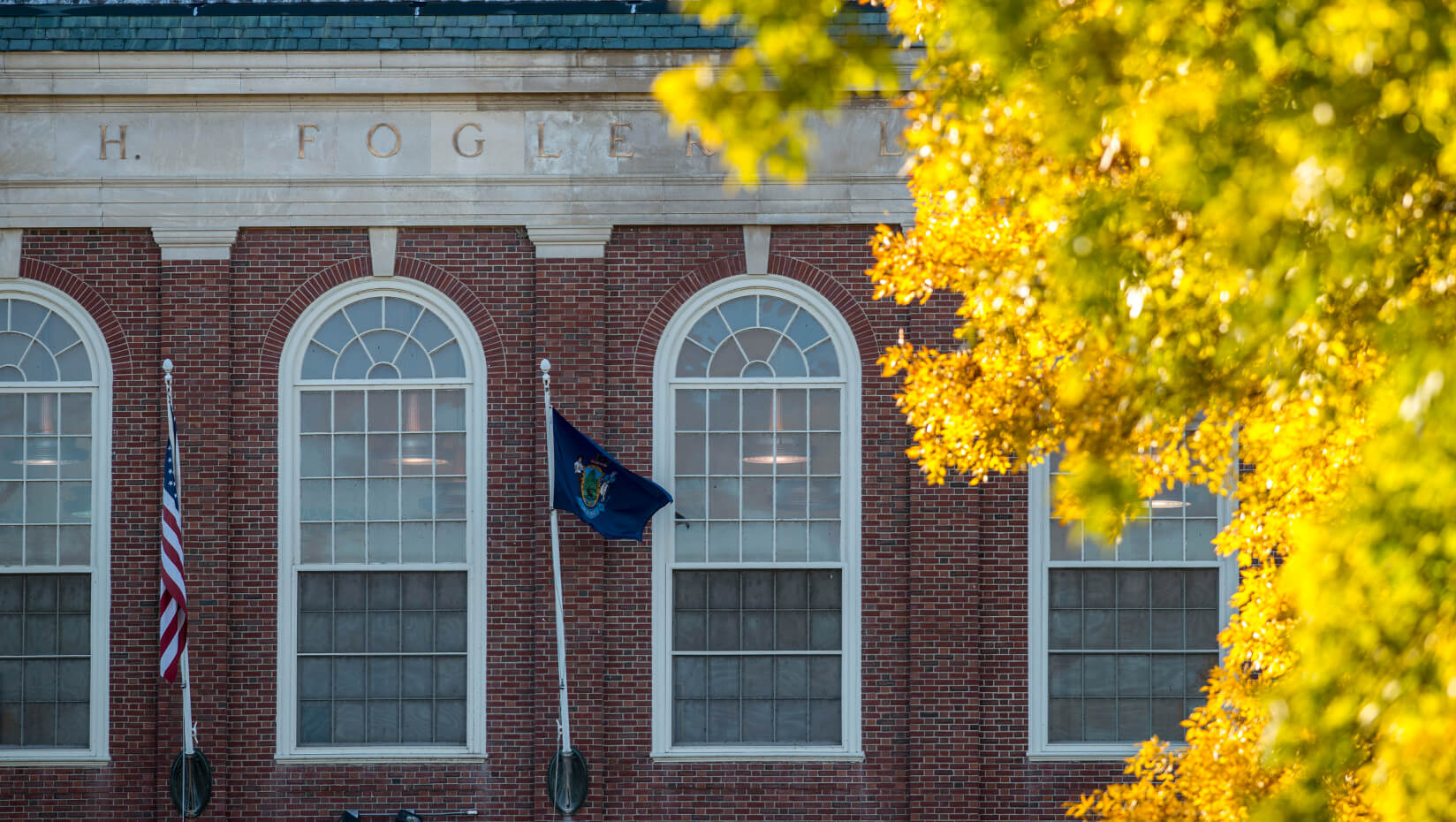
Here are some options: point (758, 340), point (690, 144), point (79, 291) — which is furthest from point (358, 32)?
point (758, 340)

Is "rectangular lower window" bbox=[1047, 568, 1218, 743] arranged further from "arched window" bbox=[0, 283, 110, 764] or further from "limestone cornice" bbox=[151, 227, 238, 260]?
"arched window" bbox=[0, 283, 110, 764]

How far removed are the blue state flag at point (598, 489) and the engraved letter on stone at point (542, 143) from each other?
256 centimetres

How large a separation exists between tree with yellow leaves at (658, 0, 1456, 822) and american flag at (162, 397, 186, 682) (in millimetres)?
9070

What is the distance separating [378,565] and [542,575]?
5.51ft

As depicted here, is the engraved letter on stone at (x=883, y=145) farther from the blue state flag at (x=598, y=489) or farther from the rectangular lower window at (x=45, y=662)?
the rectangular lower window at (x=45, y=662)

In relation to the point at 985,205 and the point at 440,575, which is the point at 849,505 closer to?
the point at 440,575

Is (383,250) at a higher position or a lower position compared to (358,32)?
lower

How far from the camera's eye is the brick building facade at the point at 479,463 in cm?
1405

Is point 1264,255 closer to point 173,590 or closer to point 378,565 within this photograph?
point 173,590

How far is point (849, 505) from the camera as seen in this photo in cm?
1418

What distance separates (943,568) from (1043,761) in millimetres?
2134

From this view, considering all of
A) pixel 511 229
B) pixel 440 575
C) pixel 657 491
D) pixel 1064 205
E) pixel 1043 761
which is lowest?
pixel 1043 761

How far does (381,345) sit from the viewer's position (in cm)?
1438

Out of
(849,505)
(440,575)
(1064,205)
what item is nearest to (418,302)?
(440,575)
